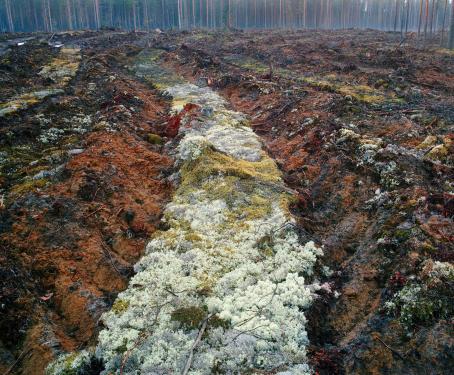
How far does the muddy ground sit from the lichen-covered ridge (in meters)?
0.43

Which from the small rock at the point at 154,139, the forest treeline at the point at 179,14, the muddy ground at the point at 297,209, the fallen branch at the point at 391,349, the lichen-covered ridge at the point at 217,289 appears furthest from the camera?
the forest treeline at the point at 179,14

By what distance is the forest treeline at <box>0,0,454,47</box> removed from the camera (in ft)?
296

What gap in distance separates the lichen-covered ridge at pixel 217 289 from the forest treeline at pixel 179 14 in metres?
84.0

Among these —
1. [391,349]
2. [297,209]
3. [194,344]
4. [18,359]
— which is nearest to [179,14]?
[297,209]

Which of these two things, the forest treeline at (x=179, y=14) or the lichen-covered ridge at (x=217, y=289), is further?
the forest treeline at (x=179, y=14)

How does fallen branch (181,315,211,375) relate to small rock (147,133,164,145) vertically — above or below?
below

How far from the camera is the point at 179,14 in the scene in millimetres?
100438

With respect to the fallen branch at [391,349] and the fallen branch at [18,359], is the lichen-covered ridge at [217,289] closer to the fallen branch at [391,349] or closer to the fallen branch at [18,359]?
the fallen branch at [18,359]

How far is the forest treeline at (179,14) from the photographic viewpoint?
296ft

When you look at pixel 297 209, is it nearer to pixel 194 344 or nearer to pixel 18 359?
pixel 194 344

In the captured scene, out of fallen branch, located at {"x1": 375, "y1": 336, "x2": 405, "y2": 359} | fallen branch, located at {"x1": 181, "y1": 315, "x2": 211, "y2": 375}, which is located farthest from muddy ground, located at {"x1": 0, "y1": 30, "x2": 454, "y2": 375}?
fallen branch, located at {"x1": 181, "y1": 315, "x2": 211, "y2": 375}

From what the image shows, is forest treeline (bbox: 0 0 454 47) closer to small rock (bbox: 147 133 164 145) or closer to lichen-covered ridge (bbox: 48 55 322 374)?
small rock (bbox: 147 133 164 145)

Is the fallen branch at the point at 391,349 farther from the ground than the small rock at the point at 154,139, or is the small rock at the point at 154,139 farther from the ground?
the small rock at the point at 154,139

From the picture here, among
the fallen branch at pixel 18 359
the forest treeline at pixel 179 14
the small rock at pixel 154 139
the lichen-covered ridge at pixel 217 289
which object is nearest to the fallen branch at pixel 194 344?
the lichen-covered ridge at pixel 217 289
